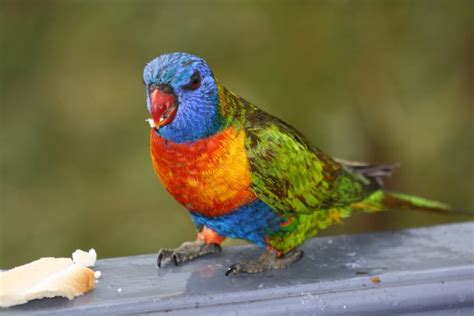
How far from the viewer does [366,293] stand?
1.73m

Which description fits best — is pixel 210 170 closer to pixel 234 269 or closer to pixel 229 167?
pixel 229 167

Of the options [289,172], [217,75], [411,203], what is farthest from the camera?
[217,75]

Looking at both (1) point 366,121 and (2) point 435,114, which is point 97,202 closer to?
(1) point 366,121

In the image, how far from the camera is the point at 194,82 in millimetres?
1872

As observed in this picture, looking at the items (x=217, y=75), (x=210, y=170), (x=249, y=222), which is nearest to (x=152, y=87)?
(x=210, y=170)

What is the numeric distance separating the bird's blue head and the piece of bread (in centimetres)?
40

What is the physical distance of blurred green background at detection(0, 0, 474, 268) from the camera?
3.61m

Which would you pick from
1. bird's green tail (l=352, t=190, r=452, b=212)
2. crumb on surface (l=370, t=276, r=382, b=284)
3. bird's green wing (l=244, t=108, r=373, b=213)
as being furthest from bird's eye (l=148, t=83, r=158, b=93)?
bird's green tail (l=352, t=190, r=452, b=212)

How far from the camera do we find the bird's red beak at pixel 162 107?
181 centimetres

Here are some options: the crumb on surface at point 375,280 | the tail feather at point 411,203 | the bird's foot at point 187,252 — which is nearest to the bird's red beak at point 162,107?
the bird's foot at point 187,252

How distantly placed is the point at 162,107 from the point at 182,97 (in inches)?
2.7

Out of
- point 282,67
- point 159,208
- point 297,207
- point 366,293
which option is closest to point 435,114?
point 282,67

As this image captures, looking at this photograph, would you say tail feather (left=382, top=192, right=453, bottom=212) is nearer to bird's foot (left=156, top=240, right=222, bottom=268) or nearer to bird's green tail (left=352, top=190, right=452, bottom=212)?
bird's green tail (left=352, top=190, right=452, bottom=212)

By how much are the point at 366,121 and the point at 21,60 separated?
5.80 feet
